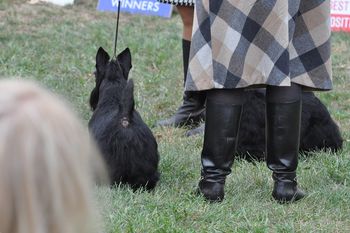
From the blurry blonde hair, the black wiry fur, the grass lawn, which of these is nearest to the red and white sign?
the grass lawn

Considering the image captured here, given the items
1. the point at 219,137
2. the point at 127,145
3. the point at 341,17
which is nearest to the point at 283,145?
the point at 219,137

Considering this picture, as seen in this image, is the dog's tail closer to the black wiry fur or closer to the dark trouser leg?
the dark trouser leg

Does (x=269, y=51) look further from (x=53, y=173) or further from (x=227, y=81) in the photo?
(x=53, y=173)

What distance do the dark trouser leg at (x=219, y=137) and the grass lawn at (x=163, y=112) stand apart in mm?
92

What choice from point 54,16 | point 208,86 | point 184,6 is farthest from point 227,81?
point 54,16

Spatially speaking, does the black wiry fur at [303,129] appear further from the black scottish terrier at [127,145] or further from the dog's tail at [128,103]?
the dog's tail at [128,103]

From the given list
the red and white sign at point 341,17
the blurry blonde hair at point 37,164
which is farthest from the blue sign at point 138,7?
the blurry blonde hair at point 37,164

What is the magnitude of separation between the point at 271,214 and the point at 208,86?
0.65 m

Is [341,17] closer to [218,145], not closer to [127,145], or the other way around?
[127,145]

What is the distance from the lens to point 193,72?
12.0 feet

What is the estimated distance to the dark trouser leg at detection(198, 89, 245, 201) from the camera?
359cm

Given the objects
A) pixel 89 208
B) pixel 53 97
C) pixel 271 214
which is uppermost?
pixel 53 97

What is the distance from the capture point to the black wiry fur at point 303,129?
4.59 metres

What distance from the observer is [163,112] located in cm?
608
